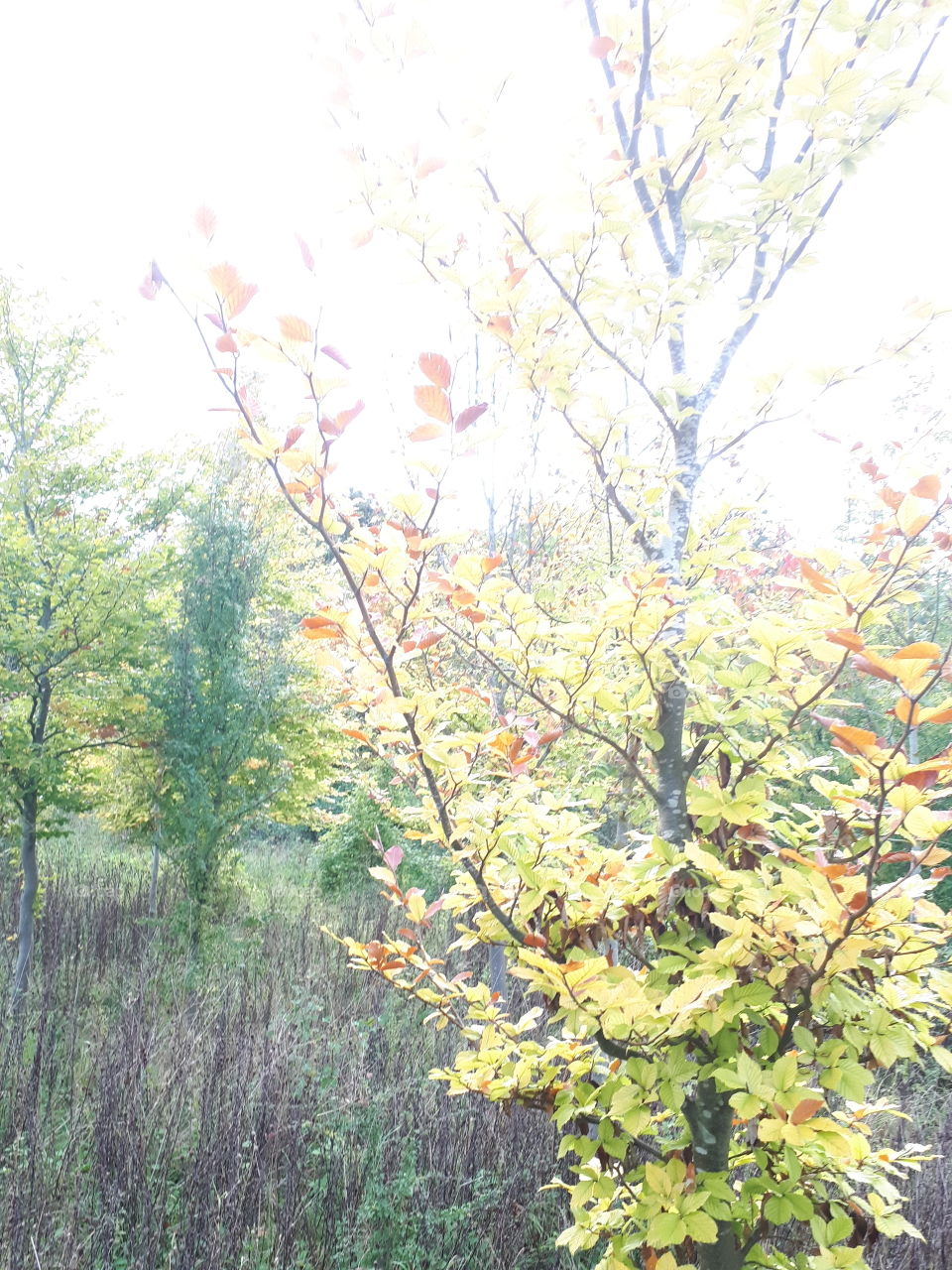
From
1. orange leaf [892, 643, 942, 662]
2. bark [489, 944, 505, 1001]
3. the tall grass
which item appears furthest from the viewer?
bark [489, 944, 505, 1001]

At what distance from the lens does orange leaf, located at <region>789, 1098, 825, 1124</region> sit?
1.07 m

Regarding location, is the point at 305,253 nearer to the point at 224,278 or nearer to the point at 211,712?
the point at 224,278

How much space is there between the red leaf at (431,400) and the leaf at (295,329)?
6.2 inches

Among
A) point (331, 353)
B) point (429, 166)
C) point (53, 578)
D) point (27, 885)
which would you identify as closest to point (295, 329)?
point (331, 353)

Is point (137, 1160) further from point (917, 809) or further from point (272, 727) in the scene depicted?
point (272, 727)

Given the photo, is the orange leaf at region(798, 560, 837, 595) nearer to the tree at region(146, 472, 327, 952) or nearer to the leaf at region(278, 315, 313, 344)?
the leaf at region(278, 315, 313, 344)

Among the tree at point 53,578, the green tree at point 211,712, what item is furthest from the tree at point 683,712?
the green tree at point 211,712

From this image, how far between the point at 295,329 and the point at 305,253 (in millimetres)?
95

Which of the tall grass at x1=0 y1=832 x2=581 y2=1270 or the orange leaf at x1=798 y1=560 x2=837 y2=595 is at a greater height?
the orange leaf at x1=798 y1=560 x2=837 y2=595

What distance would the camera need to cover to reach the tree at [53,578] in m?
4.81

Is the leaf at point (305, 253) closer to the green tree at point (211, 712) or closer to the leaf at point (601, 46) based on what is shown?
the leaf at point (601, 46)

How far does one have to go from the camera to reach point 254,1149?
286 centimetres

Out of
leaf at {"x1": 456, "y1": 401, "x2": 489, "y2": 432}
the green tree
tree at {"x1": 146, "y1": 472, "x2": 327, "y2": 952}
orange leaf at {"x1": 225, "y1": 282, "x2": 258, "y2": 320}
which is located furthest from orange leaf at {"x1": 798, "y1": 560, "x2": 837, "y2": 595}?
tree at {"x1": 146, "y1": 472, "x2": 327, "y2": 952}

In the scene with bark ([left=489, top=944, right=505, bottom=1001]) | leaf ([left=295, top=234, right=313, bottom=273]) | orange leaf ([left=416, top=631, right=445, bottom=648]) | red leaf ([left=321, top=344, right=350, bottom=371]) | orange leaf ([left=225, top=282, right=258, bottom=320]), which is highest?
leaf ([left=295, top=234, right=313, bottom=273])
